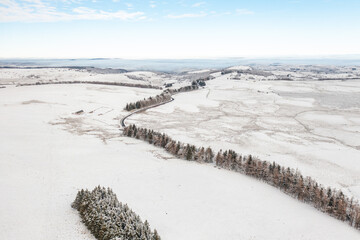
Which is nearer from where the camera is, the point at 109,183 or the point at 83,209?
the point at 83,209

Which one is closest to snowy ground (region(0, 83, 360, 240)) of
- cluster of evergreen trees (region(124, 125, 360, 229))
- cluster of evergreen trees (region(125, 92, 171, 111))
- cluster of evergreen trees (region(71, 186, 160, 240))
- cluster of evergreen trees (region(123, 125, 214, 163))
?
cluster of evergreen trees (region(71, 186, 160, 240))

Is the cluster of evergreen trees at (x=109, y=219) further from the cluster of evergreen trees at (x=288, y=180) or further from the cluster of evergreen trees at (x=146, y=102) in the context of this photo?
the cluster of evergreen trees at (x=146, y=102)

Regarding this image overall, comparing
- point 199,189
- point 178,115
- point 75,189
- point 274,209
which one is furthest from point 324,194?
point 178,115

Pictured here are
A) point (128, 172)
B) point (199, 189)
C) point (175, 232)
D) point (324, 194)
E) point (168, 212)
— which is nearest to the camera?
point (175, 232)

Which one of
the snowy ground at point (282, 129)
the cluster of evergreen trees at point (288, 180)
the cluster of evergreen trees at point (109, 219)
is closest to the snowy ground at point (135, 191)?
the cluster of evergreen trees at point (109, 219)

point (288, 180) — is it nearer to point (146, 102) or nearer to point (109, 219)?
point (109, 219)

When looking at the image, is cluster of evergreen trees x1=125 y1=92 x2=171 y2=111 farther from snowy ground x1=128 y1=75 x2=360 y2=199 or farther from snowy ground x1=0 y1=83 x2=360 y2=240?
snowy ground x1=0 y1=83 x2=360 y2=240

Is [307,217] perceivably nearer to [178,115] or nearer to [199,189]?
[199,189]

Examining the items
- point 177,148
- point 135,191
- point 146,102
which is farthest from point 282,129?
point 146,102
